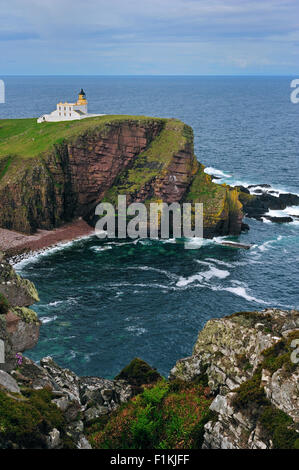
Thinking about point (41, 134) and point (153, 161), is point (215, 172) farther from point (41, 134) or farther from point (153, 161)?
point (41, 134)

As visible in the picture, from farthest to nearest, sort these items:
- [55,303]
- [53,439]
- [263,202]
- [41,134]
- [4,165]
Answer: [41,134] < [263,202] < [4,165] < [55,303] < [53,439]

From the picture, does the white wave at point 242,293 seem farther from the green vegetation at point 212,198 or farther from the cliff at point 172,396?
the cliff at point 172,396

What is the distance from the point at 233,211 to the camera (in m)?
104

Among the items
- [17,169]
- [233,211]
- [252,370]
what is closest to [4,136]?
[17,169]

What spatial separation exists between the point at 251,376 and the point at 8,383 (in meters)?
15.6

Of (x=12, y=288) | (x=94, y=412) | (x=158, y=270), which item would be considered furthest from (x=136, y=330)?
(x=94, y=412)

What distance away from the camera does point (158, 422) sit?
29.0 m

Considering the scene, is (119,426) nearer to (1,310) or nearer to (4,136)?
(1,310)

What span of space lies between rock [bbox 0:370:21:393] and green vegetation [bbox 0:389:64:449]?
26.7 inches

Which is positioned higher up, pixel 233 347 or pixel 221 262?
pixel 233 347

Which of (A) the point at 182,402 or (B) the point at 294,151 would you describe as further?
(B) the point at 294,151

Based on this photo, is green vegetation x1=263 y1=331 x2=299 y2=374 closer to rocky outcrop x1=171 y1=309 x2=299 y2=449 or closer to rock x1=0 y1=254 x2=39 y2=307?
rocky outcrop x1=171 y1=309 x2=299 y2=449

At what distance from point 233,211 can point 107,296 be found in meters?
42.5
